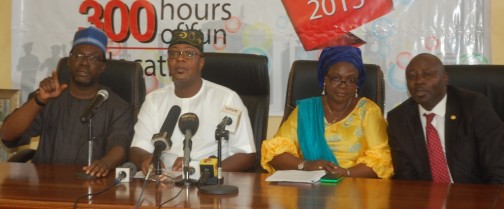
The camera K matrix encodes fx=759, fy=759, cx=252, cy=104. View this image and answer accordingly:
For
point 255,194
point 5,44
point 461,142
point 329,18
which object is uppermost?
point 329,18

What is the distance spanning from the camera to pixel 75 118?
3.95m

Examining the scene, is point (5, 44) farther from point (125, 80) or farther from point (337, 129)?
point (337, 129)

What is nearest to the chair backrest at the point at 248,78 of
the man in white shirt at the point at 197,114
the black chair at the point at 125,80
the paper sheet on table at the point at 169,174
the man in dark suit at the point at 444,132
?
the man in white shirt at the point at 197,114

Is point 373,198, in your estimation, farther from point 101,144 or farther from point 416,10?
point 416,10

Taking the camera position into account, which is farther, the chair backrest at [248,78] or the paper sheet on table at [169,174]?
the chair backrest at [248,78]

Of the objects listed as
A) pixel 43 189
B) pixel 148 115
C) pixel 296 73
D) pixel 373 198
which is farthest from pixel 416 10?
pixel 43 189

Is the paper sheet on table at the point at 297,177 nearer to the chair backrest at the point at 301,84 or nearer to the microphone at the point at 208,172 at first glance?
the microphone at the point at 208,172

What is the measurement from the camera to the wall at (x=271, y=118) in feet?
14.8

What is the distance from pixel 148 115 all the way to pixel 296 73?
0.81 metres

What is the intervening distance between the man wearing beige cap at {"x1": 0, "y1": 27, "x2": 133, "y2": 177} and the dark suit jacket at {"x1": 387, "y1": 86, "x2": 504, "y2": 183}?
1.36 metres

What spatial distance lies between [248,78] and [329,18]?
0.92m

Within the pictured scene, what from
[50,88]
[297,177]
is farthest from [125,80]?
[297,177]

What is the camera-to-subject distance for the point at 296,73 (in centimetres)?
401

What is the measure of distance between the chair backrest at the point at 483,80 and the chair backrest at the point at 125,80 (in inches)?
64.3
